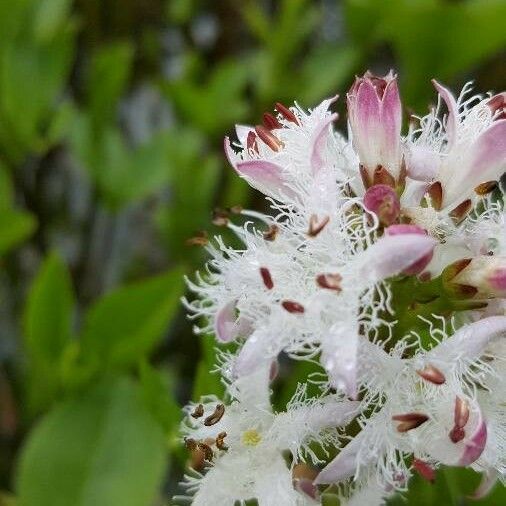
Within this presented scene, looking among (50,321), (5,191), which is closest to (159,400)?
(50,321)

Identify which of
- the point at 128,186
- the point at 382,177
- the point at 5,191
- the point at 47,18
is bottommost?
the point at 128,186

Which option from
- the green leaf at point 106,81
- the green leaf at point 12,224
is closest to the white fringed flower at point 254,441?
the green leaf at point 12,224

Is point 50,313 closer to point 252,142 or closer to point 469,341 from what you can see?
point 252,142

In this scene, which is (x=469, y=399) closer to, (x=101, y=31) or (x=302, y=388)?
(x=302, y=388)

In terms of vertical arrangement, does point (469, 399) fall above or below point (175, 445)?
above

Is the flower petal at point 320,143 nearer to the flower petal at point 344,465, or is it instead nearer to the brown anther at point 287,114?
the brown anther at point 287,114

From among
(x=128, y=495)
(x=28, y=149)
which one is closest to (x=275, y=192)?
(x=128, y=495)

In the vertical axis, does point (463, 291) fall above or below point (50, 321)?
above

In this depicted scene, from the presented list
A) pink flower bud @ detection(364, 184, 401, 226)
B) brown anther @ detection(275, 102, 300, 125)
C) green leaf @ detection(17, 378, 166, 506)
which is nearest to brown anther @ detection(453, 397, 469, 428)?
pink flower bud @ detection(364, 184, 401, 226)
